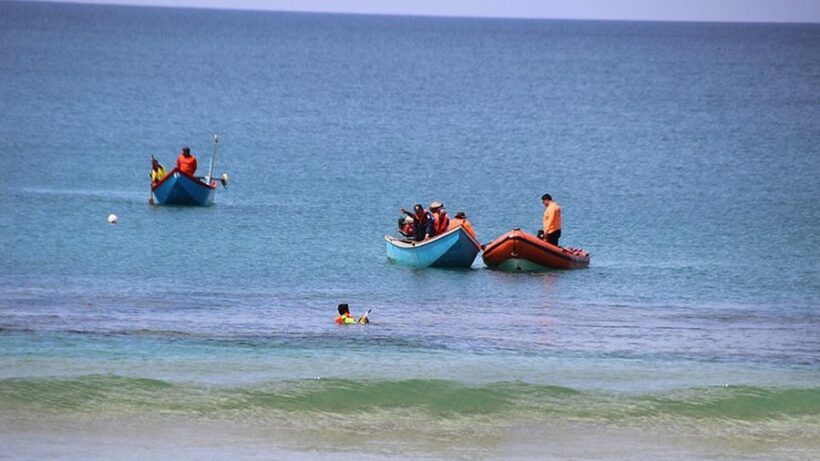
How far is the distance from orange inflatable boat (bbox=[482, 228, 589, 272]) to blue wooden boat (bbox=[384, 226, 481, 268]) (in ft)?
1.33

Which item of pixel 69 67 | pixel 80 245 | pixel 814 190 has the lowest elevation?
pixel 80 245

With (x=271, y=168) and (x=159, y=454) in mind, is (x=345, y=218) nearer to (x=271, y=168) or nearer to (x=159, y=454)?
(x=271, y=168)

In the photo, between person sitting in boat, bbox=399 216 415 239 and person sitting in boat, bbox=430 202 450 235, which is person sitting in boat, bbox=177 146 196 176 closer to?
person sitting in boat, bbox=399 216 415 239

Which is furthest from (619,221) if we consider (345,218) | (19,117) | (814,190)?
(19,117)

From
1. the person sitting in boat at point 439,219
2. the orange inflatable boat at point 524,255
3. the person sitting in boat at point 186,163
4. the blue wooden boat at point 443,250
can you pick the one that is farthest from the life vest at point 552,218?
the person sitting in boat at point 186,163

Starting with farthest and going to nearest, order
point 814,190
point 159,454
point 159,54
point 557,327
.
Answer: point 159,54 → point 814,190 → point 557,327 → point 159,454

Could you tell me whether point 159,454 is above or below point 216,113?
below

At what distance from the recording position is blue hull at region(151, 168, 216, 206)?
4319 cm

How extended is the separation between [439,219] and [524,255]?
1.87m

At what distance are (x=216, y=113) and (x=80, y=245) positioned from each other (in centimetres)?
4544

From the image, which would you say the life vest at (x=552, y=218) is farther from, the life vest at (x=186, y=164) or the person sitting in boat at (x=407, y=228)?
the life vest at (x=186, y=164)

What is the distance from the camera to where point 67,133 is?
67.6 m

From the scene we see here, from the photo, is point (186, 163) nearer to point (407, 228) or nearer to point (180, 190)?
point (180, 190)

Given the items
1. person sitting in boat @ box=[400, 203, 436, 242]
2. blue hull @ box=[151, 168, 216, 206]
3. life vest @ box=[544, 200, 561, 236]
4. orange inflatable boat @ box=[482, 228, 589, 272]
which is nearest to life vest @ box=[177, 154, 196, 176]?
→ blue hull @ box=[151, 168, 216, 206]
